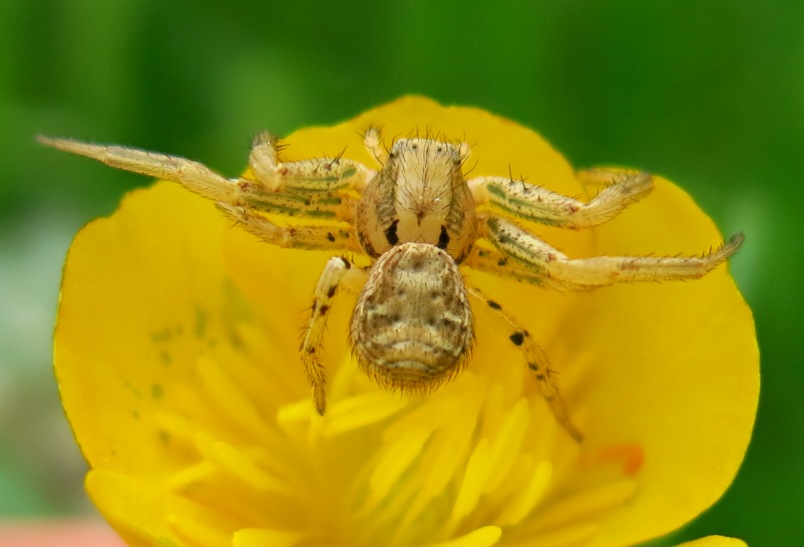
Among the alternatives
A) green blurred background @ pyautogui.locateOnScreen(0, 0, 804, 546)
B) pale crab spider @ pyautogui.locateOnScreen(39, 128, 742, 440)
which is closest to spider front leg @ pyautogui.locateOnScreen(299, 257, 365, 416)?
pale crab spider @ pyautogui.locateOnScreen(39, 128, 742, 440)

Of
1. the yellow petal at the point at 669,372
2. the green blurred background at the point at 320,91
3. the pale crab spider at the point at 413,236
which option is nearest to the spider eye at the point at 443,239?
the pale crab spider at the point at 413,236

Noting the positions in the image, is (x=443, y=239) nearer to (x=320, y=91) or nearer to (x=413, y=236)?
(x=413, y=236)

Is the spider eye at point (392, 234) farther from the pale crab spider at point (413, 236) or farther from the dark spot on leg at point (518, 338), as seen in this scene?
the dark spot on leg at point (518, 338)

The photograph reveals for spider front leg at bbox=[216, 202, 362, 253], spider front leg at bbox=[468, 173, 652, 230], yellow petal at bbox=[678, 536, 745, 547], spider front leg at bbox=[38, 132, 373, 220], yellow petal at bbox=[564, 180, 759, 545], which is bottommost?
yellow petal at bbox=[678, 536, 745, 547]

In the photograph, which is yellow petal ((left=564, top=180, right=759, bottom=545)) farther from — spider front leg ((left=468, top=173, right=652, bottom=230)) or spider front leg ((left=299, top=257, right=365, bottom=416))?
spider front leg ((left=299, top=257, right=365, bottom=416))

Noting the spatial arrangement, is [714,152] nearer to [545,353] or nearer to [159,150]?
[545,353]

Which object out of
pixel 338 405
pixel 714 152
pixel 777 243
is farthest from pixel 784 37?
pixel 338 405
